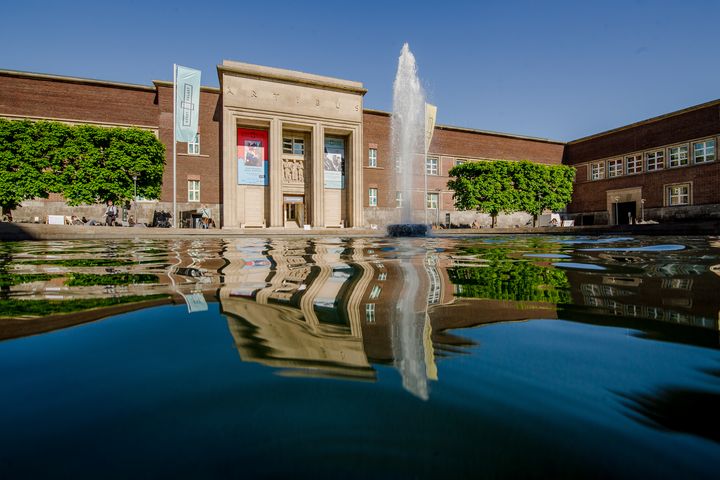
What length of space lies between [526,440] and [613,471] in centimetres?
11

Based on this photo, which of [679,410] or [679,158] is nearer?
[679,410]

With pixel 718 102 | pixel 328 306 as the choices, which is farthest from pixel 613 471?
pixel 718 102

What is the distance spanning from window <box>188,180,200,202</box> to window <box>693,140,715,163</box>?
124 feet

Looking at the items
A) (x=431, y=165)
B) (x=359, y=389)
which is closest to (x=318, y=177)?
(x=431, y=165)

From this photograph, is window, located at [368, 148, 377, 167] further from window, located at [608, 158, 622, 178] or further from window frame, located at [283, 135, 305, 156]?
window, located at [608, 158, 622, 178]

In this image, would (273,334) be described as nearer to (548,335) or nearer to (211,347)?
(211,347)

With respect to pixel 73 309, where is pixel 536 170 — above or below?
above

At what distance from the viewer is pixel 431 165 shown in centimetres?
3681

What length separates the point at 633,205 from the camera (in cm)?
3547

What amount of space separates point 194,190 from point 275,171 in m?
5.88

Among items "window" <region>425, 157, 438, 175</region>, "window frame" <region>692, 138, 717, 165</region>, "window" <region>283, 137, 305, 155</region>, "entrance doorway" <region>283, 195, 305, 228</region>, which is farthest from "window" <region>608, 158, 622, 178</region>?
"entrance doorway" <region>283, 195, 305, 228</region>

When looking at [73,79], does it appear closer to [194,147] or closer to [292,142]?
[194,147]

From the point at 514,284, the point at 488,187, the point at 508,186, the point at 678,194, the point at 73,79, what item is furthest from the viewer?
the point at 678,194

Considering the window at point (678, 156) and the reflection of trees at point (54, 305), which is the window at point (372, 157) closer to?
the window at point (678, 156)
